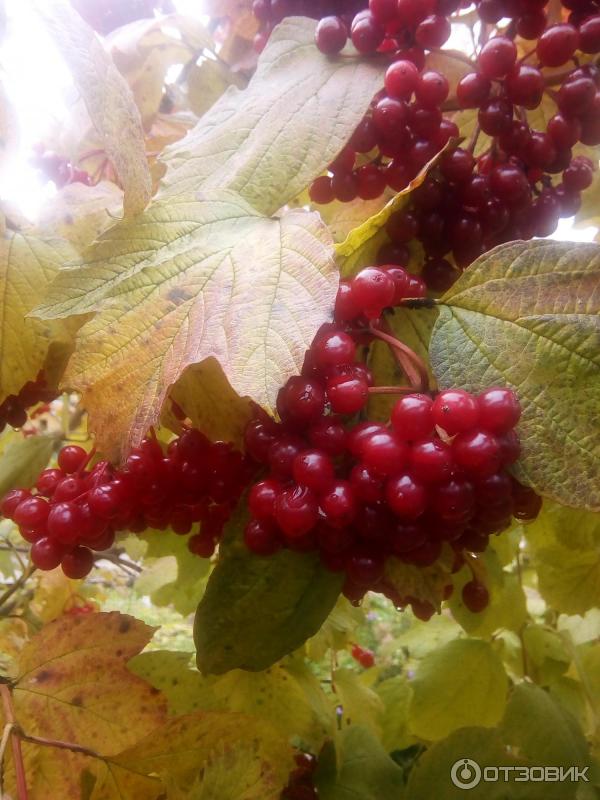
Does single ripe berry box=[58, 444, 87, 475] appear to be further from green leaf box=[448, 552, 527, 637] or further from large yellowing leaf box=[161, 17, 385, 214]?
green leaf box=[448, 552, 527, 637]

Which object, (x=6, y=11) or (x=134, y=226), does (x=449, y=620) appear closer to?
(x=134, y=226)

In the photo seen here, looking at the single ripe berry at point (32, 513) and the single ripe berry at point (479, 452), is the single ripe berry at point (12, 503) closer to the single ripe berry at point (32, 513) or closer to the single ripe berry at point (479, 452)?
the single ripe berry at point (32, 513)

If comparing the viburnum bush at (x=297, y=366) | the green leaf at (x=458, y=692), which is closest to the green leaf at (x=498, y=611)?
the green leaf at (x=458, y=692)

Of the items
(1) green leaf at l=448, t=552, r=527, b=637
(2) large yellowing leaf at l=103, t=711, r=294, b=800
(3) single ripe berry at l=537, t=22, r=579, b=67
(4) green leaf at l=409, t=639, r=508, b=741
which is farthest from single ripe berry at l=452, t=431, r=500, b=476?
(4) green leaf at l=409, t=639, r=508, b=741

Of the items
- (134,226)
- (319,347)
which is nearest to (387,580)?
(319,347)

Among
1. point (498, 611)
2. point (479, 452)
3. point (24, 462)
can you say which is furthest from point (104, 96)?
point (498, 611)

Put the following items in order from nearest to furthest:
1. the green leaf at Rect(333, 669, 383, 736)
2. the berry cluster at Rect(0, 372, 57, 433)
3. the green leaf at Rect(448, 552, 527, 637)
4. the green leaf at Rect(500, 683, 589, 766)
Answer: the berry cluster at Rect(0, 372, 57, 433)
the green leaf at Rect(500, 683, 589, 766)
the green leaf at Rect(448, 552, 527, 637)
the green leaf at Rect(333, 669, 383, 736)

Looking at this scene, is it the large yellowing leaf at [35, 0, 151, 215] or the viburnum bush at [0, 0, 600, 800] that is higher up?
the large yellowing leaf at [35, 0, 151, 215]
